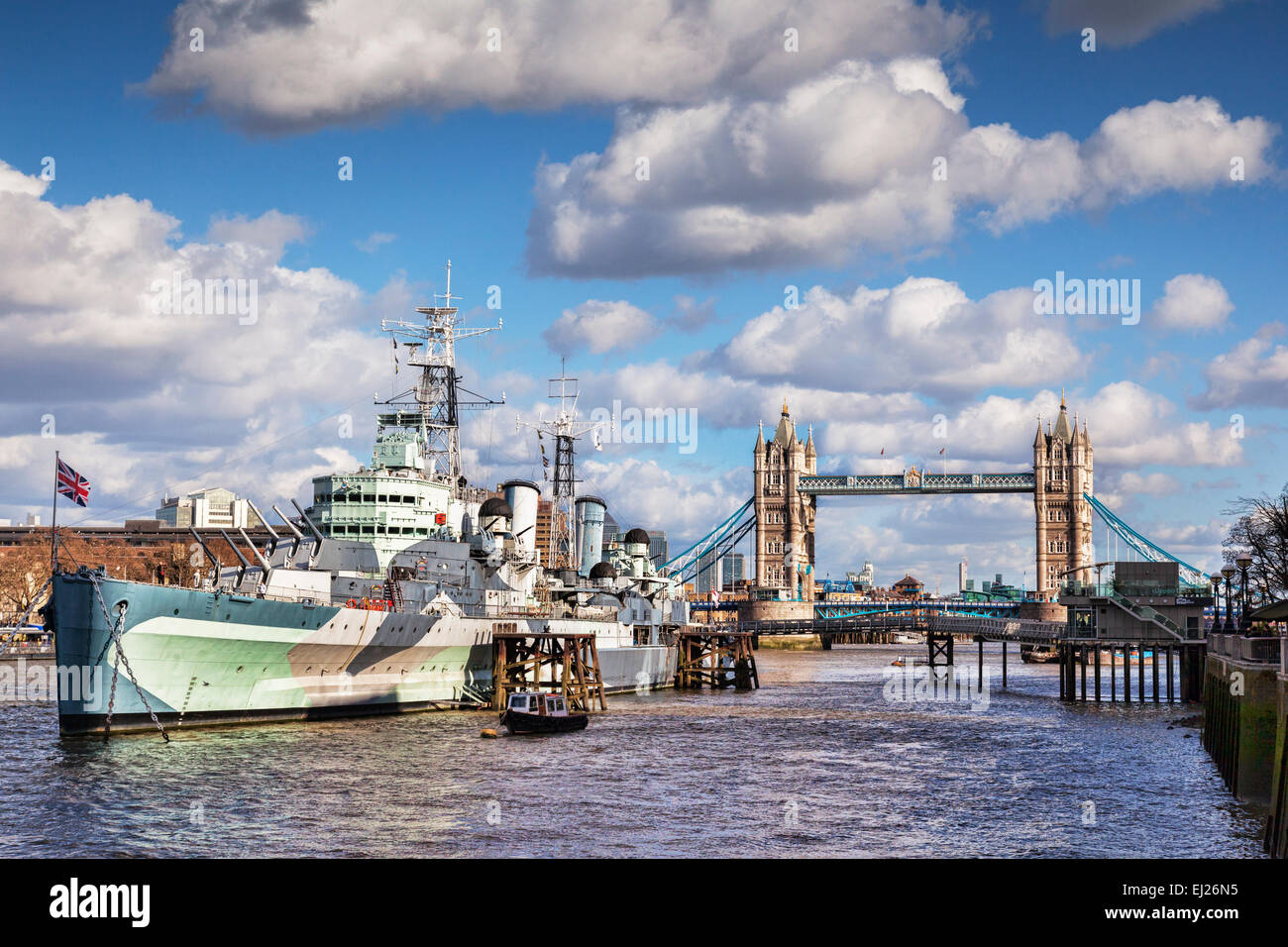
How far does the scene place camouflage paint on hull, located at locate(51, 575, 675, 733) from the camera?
37375mm

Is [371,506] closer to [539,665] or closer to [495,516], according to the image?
[495,516]

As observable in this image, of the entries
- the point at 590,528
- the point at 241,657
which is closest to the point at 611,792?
the point at 241,657

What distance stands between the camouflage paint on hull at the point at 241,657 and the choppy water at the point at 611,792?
3.61 feet

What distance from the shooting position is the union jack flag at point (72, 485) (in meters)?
40.2

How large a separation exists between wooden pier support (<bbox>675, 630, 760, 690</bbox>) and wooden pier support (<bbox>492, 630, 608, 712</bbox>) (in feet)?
83.7

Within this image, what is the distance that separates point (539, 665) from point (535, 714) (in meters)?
8.16

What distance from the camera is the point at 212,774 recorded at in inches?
1270

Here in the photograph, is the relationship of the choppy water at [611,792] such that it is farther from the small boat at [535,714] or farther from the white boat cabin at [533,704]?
the white boat cabin at [533,704]

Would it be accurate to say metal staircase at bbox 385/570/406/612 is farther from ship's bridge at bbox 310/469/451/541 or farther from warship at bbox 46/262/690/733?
ship's bridge at bbox 310/469/451/541

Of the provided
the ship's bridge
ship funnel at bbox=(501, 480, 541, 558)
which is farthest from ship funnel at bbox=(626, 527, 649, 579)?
the ship's bridge

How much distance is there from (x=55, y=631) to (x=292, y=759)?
361 inches

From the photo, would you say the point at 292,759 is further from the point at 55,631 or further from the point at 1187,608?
the point at 1187,608
